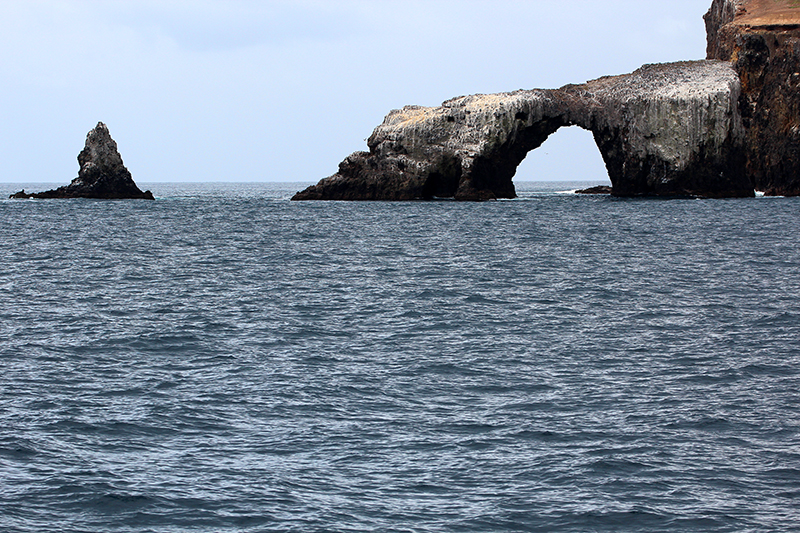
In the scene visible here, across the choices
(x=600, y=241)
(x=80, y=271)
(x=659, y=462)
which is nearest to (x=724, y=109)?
(x=600, y=241)

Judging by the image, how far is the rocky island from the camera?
81.9 m

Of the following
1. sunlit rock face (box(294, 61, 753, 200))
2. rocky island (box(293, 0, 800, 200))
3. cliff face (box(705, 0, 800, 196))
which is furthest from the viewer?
cliff face (box(705, 0, 800, 196))

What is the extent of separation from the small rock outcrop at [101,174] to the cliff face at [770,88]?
67.2 metres

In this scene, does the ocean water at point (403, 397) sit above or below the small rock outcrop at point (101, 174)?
below

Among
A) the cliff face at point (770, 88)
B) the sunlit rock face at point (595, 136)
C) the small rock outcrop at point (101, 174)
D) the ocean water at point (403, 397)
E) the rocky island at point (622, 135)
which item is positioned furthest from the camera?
the small rock outcrop at point (101, 174)

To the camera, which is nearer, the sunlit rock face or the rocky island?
the sunlit rock face

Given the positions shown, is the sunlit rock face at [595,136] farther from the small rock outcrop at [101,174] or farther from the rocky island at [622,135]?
the small rock outcrop at [101,174]

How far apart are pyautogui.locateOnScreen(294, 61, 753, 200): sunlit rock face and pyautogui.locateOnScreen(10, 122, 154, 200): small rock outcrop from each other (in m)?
28.9

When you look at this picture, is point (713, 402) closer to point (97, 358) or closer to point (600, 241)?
point (97, 358)

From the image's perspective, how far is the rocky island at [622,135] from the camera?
81875mm

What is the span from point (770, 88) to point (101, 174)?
73810 millimetres

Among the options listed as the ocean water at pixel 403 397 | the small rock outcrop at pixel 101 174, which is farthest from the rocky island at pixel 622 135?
the ocean water at pixel 403 397

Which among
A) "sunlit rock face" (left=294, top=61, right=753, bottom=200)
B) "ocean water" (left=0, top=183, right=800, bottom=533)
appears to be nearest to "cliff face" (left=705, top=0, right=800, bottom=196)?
"sunlit rock face" (left=294, top=61, right=753, bottom=200)

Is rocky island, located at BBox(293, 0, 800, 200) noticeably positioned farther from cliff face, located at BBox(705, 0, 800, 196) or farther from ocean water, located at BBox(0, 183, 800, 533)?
ocean water, located at BBox(0, 183, 800, 533)
